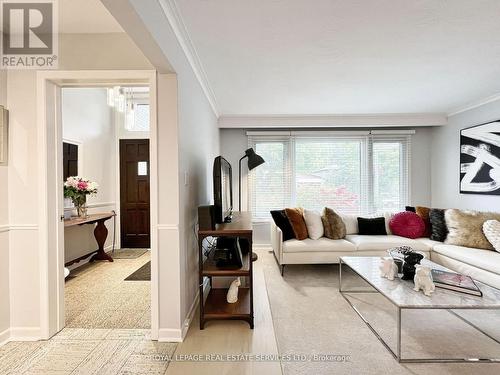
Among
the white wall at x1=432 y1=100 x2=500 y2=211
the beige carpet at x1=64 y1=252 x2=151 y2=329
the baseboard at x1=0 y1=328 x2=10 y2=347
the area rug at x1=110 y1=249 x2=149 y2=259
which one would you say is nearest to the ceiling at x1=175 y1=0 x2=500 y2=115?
the white wall at x1=432 y1=100 x2=500 y2=211

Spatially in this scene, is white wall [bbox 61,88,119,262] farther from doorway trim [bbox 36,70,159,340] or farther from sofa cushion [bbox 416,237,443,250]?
sofa cushion [bbox 416,237,443,250]

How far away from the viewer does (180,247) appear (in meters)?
2.06

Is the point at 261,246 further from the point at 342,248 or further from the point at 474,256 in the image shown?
the point at 474,256

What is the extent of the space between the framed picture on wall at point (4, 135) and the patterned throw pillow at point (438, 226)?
16.0 feet

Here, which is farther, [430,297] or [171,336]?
[171,336]

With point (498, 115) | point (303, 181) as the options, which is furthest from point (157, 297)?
point (498, 115)

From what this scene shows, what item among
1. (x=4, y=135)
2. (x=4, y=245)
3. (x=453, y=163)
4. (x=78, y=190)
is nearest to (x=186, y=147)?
(x=4, y=135)

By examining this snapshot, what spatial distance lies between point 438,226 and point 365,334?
2379 mm

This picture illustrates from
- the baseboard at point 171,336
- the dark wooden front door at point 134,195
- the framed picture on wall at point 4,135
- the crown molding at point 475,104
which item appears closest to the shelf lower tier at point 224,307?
the baseboard at point 171,336

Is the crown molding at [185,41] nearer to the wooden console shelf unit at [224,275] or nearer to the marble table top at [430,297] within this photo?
the wooden console shelf unit at [224,275]

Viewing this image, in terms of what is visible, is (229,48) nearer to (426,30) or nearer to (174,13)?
(174,13)

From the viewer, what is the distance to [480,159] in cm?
372

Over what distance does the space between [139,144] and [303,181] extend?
3252mm

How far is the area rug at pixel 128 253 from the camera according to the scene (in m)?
4.40
